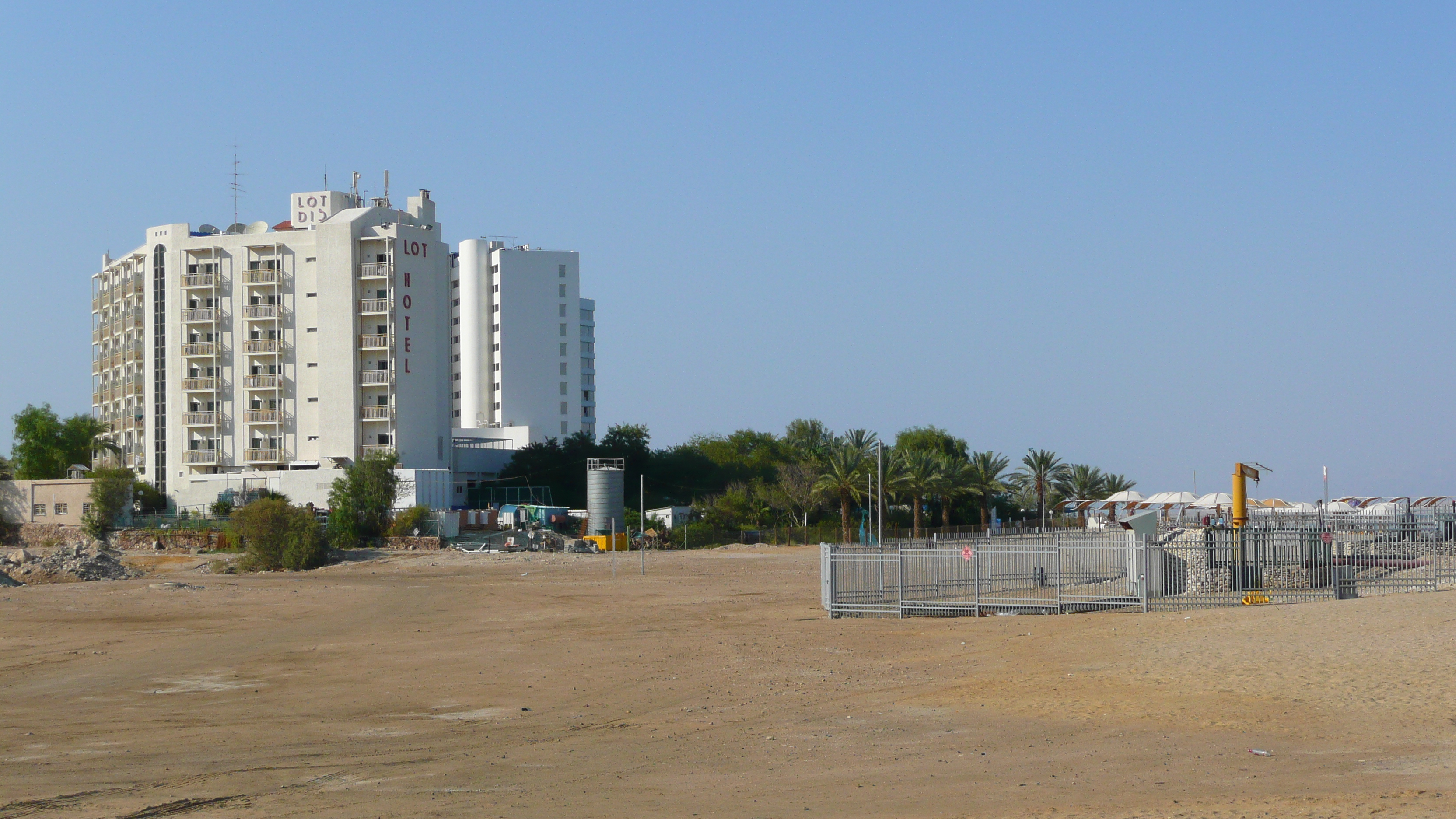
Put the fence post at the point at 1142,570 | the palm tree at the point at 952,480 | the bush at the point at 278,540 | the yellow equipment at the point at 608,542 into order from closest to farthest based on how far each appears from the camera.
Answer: the fence post at the point at 1142,570 → the bush at the point at 278,540 → the yellow equipment at the point at 608,542 → the palm tree at the point at 952,480

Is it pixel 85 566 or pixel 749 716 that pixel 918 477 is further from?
pixel 749 716

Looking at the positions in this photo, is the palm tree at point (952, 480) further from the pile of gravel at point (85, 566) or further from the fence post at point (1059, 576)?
the fence post at point (1059, 576)

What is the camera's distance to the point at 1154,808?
1064 cm

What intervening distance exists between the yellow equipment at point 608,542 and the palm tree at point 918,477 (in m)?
17.3

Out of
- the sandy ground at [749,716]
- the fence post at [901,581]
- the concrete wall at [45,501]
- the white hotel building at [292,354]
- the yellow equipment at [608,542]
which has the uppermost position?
the white hotel building at [292,354]

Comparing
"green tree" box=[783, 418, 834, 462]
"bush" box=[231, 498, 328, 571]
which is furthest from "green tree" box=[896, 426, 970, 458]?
"bush" box=[231, 498, 328, 571]

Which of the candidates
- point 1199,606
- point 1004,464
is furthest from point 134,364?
point 1199,606

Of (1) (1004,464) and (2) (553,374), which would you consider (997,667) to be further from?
(2) (553,374)

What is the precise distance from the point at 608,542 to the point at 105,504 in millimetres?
34475

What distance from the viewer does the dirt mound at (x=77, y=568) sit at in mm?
53281

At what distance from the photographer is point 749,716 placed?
1666 centimetres

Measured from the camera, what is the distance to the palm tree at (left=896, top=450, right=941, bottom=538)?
255 ft

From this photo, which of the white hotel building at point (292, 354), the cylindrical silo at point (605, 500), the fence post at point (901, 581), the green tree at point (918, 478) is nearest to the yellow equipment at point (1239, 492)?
the fence post at point (901, 581)

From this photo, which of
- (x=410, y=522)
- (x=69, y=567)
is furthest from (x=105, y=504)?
(x=69, y=567)
